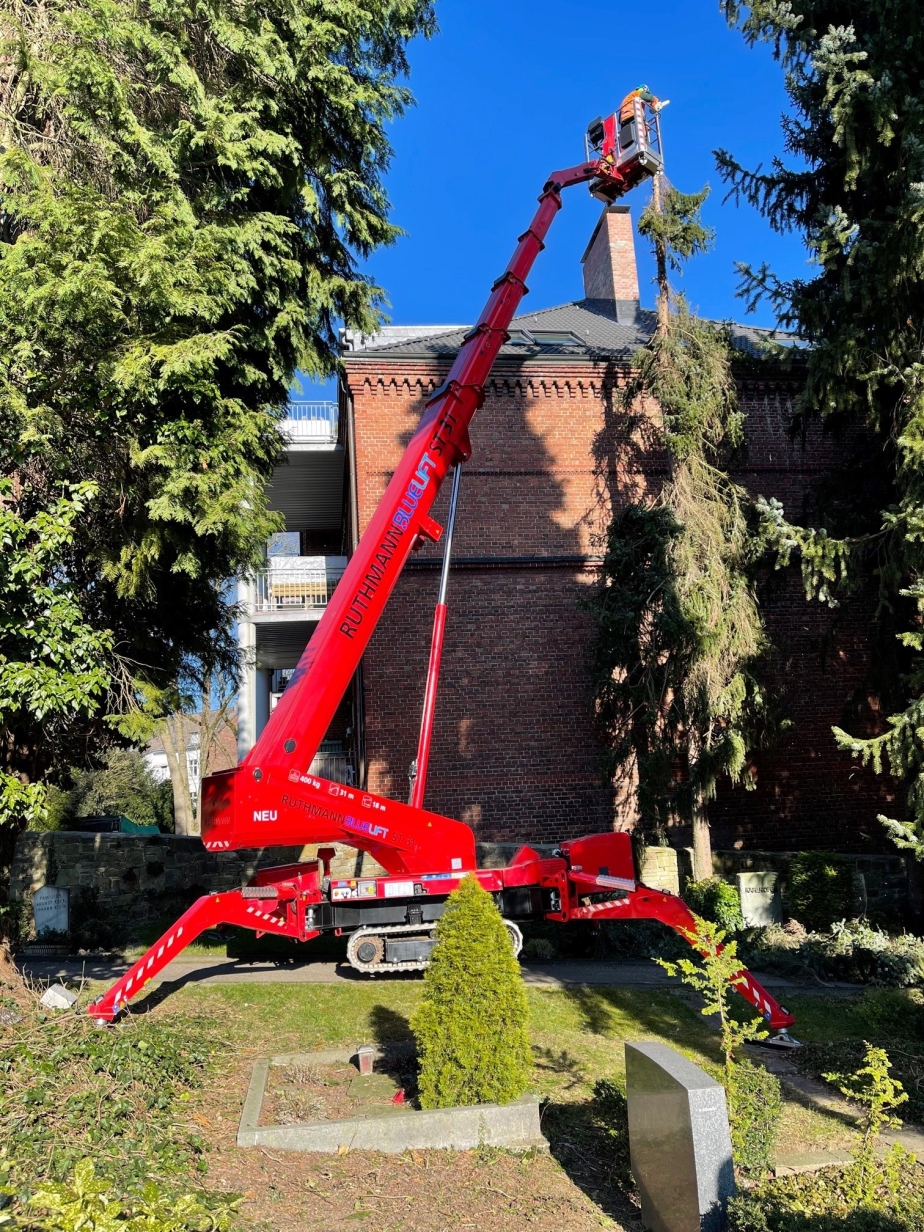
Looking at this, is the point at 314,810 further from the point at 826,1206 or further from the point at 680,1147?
the point at 826,1206

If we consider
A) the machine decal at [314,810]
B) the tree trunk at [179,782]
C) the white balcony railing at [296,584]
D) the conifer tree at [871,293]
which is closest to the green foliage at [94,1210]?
the machine decal at [314,810]

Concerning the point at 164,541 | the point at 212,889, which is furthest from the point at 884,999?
the point at 212,889

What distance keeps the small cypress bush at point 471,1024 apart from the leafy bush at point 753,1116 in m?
1.25

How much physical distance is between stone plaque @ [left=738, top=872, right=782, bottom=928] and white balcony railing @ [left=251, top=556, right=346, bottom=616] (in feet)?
28.3

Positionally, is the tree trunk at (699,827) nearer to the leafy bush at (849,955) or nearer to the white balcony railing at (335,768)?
the leafy bush at (849,955)

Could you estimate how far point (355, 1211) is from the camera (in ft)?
14.2

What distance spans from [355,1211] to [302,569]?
1249 centimetres

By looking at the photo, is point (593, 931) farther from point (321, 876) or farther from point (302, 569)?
point (302, 569)

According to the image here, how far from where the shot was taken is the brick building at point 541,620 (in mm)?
14203

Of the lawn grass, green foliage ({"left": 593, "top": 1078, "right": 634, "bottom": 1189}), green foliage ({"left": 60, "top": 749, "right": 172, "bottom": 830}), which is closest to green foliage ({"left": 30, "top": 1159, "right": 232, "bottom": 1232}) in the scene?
→ green foliage ({"left": 593, "top": 1078, "right": 634, "bottom": 1189})

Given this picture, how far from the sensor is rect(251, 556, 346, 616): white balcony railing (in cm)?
1567

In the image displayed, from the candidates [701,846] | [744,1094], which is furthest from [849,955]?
[744,1094]

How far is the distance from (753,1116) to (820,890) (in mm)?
7507

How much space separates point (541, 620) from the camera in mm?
14906
